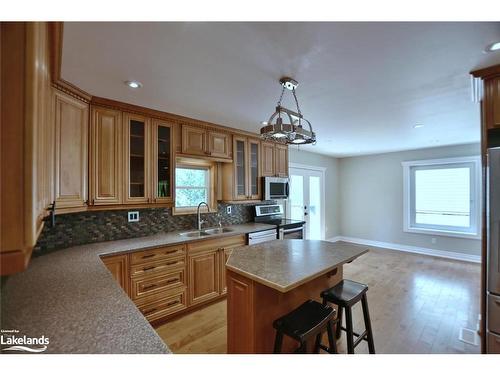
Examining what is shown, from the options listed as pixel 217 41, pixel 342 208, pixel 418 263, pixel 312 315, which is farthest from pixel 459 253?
pixel 217 41

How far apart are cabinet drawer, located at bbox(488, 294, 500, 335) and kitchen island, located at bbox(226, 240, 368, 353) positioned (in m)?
0.92

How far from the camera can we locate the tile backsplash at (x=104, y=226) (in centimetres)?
219

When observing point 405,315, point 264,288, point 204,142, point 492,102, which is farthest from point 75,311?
point 405,315

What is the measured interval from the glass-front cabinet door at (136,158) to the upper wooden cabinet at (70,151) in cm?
38

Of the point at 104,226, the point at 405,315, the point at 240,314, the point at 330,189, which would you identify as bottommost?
the point at 405,315

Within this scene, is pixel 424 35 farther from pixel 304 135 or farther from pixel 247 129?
pixel 247 129

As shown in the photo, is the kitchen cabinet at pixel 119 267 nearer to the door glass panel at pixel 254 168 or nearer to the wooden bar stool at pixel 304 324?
the wooden bar stool at pixel 304 324

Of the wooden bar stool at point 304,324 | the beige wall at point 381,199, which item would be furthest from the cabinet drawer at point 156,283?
the beige wall at point 381,199

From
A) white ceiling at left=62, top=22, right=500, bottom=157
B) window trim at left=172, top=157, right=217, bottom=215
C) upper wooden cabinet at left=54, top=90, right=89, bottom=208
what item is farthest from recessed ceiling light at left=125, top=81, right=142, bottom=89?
window trim at left=172, top=157, right=217, bottom=215

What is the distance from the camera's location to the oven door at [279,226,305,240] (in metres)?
3.61

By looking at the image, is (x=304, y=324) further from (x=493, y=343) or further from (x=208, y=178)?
(x=208, y=178)

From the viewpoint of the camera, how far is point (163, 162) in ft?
9.07

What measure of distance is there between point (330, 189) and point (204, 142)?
429cm
